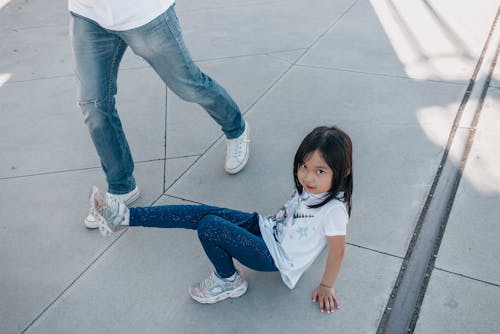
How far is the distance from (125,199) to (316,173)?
1.34 m

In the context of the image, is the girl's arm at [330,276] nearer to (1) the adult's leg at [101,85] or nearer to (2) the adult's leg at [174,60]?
(2) the adult's leg at [174,60]

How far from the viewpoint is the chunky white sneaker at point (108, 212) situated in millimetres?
2162

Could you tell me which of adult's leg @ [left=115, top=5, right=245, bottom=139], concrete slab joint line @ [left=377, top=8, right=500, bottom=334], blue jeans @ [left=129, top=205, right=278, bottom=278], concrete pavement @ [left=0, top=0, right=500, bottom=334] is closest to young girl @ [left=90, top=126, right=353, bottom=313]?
blue jeans @ [left=129, top=205, right=278, bottom=278]

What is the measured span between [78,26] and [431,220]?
1.93 metres

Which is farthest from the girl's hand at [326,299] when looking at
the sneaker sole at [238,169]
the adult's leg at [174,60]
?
the adult's leg at [174,60]

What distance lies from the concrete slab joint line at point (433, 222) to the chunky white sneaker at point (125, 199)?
148 centimetres

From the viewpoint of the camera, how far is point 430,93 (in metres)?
3.62

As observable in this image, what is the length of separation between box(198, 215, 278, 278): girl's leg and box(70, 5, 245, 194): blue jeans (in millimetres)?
803

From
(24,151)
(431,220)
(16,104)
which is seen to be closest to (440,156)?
(431,220)

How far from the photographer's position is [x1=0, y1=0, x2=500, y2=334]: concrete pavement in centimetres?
222

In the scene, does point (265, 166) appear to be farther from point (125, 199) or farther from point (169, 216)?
point (169, 216)

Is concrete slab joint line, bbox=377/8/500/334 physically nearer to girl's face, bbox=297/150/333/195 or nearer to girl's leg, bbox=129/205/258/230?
girl's face, bbox=297/150/333/195

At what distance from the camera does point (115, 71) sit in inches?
102

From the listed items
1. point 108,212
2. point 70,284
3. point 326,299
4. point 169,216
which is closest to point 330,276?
point 326,299
